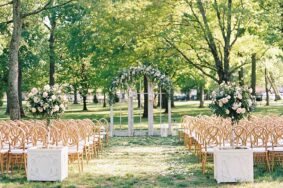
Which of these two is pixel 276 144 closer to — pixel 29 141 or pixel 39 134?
pixel 39 134

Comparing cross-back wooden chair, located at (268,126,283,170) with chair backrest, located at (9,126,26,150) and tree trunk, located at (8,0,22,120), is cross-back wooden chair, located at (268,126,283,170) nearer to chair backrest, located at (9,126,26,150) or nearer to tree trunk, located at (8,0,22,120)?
chair backrest, located at (9,126,26,150)

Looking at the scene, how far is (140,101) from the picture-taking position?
25562 millimetres

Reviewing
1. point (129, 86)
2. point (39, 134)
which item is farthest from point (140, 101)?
point (39, 134)

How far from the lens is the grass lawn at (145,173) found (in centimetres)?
1047

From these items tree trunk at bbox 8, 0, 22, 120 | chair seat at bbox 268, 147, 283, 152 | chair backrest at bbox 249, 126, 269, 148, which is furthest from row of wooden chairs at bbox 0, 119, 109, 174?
tree trunk at bbox 8, 0, 22, 120

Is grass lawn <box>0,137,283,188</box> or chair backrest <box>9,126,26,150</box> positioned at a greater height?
chair backrest <box>9,126,26,150</box>

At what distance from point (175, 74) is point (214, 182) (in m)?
27.6

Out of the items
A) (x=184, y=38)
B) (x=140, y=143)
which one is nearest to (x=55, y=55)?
(x=184, y=38)

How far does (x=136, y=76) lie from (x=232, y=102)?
40.8 ft

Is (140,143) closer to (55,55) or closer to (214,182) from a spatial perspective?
(214,182)

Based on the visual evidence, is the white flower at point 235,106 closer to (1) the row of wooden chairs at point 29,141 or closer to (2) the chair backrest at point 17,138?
(1) the row of wooden chairs at point 29,141

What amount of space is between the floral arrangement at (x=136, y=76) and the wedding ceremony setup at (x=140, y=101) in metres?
0.05

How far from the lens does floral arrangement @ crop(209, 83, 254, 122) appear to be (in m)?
10.7

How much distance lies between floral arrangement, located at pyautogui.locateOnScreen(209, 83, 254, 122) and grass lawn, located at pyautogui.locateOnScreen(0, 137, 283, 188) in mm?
1450
